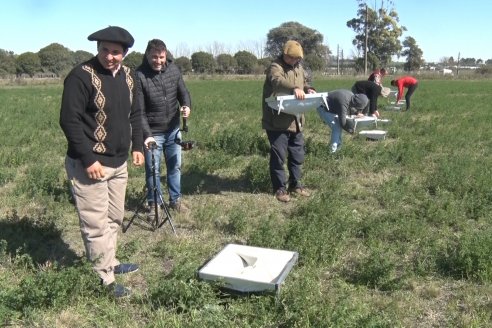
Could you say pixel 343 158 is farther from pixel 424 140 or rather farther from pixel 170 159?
pixel 170 159

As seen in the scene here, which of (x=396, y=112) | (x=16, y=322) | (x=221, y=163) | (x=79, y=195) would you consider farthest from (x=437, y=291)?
(x=396, y=112)

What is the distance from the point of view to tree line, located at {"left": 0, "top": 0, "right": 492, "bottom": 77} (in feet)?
A: 194

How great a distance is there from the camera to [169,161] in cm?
585

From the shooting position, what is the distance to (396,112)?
15.4 meters

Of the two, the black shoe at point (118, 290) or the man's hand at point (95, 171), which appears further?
the black shoe at point (118, 290)

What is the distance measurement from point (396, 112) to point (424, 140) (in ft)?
18.1

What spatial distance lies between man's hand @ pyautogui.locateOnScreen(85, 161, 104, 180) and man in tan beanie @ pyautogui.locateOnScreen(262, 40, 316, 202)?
2946mm

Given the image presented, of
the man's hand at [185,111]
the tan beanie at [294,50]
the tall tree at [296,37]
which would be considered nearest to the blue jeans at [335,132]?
the tan beanie at [294,50]

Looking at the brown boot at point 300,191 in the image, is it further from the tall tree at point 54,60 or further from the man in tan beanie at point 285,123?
the tall tree at point 54,60

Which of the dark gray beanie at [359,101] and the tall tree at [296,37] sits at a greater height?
the tall tree at [296,37]

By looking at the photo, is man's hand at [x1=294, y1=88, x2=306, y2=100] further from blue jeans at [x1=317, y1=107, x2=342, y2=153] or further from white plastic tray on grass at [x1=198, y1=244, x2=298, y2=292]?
blue jeans at [x1=317, y1=107, x2=342, y2=153]

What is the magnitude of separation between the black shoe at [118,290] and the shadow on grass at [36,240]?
90 cm

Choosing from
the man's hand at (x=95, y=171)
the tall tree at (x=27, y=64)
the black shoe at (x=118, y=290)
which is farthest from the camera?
the tall tree at (x=27, y=64)

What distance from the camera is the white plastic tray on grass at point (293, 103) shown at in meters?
5.86
